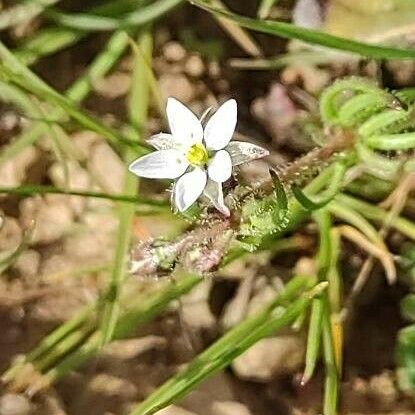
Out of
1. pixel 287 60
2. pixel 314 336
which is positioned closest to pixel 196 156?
pixel 314 336

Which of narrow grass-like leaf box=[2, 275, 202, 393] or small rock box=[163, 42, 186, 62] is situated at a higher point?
small rock box=[163, 42, 186, 62]

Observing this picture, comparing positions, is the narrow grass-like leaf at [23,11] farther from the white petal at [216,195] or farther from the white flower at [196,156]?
the white petal at [216,195]

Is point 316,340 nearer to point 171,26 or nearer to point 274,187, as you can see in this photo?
point 274,187

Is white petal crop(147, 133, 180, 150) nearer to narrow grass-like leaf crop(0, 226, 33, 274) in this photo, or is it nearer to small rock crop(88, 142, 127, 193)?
narrow grass-like leaf crop(0, 226, 33, 274)

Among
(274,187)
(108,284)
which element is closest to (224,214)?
(274,187)

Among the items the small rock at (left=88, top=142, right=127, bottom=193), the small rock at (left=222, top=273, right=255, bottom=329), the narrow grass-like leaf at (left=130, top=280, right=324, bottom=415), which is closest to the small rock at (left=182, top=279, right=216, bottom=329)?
the small rock at (left=222, top=273, right=255, bottom=329)
